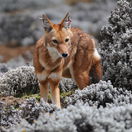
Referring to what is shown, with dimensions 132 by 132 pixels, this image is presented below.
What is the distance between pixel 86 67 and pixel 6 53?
632 inches

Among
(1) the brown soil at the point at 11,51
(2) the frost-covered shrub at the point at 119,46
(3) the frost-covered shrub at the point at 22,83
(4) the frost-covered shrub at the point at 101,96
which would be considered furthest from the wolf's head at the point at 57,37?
(1) the brown soil at the point at 11,51

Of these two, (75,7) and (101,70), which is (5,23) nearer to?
(75,7)

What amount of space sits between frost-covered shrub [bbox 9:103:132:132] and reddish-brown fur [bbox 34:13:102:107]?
1934 mm

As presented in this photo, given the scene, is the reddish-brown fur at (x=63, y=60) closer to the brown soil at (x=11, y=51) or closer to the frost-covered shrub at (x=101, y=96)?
the frost-covered shrub at (x=101, y=96)

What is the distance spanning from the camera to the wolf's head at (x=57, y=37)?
25.6 ft

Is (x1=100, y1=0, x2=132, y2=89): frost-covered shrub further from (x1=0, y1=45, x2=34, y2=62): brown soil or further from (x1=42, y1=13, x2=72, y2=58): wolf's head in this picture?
(x1=0, y1=45, x2=34, y2=62): brown soil

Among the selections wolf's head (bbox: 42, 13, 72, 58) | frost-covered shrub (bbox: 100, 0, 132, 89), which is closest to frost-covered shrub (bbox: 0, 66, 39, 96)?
frost-covered shrub (bbox: 100, 0, 132, 89)

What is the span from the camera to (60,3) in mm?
43688

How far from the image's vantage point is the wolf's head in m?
7.81

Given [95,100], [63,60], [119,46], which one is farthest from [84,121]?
[119,46]

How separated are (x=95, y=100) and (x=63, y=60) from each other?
43.7 inches

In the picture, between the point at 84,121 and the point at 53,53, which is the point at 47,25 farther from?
the point at 84,121

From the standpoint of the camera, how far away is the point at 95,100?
7625 mm

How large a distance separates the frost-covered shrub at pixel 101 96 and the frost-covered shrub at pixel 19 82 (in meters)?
2.41
